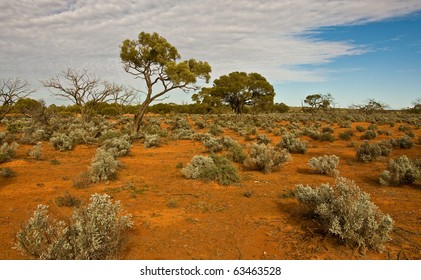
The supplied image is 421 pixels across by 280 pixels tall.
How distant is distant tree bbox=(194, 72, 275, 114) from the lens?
42688 mm

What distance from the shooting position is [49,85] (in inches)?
774

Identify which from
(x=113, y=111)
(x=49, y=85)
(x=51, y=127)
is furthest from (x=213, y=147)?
(x=113, y=111)

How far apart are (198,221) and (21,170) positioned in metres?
8.42

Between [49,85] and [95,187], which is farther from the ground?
[49,85]

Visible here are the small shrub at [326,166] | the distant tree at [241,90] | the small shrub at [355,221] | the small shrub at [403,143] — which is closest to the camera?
the small shrub at [355,221]

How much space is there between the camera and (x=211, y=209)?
7.09 metres

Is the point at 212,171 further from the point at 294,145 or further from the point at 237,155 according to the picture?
the point at 294,145

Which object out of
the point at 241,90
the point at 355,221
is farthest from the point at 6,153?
the point at 241,90

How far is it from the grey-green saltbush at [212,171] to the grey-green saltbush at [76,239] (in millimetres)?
4876

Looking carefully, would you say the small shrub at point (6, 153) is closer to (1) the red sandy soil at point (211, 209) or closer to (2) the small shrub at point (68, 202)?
(1) the red sandy soil at point (211, 209)

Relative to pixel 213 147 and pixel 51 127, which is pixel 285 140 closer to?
pixel 213 147

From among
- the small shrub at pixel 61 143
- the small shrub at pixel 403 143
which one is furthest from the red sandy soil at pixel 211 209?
the small shrub at pixel 403 143

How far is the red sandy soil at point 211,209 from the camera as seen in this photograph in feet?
16.7
